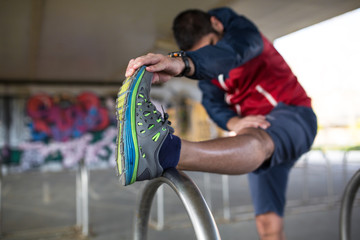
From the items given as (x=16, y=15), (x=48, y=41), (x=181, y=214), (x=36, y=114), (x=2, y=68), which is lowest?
(x=36, y=114)

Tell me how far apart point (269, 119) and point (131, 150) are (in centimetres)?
73

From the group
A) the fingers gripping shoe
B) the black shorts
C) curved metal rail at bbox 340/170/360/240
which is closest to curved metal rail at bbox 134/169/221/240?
the fingers gripping shoe

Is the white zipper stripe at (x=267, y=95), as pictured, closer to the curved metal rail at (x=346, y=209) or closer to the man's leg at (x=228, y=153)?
the man's leg at (x=228, y=153)

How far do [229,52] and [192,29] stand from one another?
424mm

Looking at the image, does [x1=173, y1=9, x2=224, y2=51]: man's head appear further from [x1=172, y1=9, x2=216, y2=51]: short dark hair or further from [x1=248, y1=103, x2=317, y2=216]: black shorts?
[x1=248, y1=103, x2=317, y2=216]: black shorts

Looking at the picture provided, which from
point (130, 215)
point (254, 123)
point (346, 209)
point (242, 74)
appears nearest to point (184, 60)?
point (254, 123)

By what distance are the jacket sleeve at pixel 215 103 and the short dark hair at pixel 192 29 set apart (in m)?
0.37

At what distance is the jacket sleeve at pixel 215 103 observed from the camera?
65.4 inches

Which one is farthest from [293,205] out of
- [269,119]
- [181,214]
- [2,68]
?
[2,68]

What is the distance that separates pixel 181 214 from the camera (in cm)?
361

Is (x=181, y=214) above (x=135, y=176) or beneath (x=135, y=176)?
beneath

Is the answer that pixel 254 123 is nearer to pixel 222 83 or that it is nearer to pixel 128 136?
pixel 222 83

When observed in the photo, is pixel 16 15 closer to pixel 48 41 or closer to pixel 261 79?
pixel 48 41

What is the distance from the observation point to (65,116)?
1003 cm
